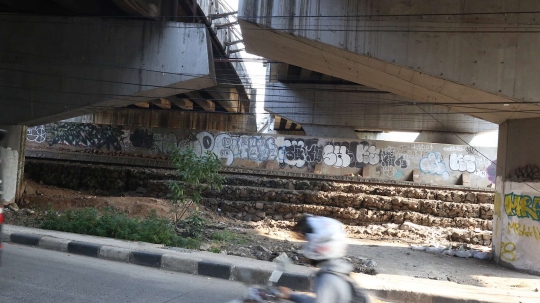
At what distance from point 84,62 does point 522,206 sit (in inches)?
521

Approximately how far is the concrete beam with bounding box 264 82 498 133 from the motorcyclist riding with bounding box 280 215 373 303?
73.7 feet

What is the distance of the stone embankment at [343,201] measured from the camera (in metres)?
17.8

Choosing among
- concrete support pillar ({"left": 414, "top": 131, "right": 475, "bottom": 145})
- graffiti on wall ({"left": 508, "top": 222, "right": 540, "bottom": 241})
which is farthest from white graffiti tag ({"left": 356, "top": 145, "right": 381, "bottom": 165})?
graffiti on wall ({"left": 508, "top": 222, "right": 540, "bottom": 241})

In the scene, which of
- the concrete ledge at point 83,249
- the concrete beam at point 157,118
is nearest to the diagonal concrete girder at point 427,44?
the concrete ledge at point 83,249

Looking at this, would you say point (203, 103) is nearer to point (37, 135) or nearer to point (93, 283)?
point (37, 135)

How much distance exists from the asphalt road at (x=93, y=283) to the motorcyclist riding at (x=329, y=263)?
2.98 metres

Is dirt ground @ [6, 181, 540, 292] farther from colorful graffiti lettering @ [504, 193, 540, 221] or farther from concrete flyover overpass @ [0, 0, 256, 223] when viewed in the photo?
concrete flyover overpass @ [0, 0, 256, 223]

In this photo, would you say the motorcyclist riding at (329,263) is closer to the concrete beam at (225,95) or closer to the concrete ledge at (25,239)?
the concrete ledge at (25,239)

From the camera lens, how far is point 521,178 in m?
10.2

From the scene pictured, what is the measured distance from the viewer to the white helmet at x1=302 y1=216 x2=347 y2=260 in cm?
324

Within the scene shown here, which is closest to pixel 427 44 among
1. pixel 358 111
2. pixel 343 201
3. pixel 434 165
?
pixel 343 201

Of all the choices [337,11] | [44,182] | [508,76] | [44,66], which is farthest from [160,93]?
[44,182]

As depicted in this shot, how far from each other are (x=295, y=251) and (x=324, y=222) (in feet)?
21.7

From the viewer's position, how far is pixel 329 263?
322 cm
